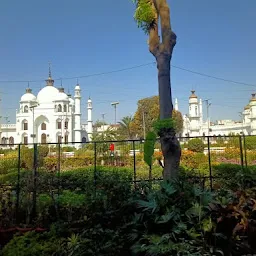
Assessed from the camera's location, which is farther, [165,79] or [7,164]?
[7,164]

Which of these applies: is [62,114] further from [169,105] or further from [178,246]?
[178,246]

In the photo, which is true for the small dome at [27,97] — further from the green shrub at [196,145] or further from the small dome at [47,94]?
the green shrub at [196,145]

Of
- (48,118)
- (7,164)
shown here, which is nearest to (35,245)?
(7,164)

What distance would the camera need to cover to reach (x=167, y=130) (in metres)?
7.45

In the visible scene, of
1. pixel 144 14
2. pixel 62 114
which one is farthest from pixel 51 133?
pixel 144 14

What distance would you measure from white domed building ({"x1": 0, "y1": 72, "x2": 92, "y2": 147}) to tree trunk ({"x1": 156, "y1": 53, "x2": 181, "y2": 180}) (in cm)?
5334

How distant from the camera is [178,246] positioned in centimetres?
341

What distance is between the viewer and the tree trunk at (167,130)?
7488mm

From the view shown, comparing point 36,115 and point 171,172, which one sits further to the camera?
point 36,115

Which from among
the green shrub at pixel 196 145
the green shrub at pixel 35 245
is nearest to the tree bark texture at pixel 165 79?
the green shrub at pixel 35 245

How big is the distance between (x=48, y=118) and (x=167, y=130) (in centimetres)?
5714

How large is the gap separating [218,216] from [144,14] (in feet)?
20.5

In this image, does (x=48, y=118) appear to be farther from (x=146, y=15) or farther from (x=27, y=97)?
(x=146, y=15)

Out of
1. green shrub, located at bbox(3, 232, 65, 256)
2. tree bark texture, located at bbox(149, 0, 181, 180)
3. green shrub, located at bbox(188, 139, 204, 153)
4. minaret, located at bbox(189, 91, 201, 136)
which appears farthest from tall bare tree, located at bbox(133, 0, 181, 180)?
minaret, located at bbox(189, 91, 201, 136)
